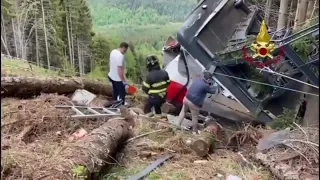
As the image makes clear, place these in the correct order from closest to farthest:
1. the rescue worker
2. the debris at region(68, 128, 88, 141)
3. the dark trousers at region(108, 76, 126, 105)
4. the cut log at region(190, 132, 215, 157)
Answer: the debris at region(68, 128, 88, 141) < the cut log at region(190, 132, 215, 157) < the rescue worker < the dark trousers at region(108, 76, 126, 105)

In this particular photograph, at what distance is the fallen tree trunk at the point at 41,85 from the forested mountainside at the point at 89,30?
1.77 meters

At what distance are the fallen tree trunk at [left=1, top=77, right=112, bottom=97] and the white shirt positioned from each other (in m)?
0.85

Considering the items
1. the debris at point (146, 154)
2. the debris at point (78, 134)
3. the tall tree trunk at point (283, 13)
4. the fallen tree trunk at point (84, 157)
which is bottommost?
the debris at point (146, 154)

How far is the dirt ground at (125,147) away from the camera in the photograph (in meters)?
4.01

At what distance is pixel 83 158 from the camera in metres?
3.55

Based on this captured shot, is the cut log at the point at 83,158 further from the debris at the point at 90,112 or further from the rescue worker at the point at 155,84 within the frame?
the rescue worker at the point at 155,84

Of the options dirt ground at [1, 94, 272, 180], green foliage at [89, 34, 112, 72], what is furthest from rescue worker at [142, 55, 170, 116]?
green foliage at [89, 34, 112, 72]

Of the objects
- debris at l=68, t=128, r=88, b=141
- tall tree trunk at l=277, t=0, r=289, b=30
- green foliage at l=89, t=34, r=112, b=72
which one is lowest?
green foliage at l=89, t=34, r=112, b=72

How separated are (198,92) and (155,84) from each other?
894 millimetres

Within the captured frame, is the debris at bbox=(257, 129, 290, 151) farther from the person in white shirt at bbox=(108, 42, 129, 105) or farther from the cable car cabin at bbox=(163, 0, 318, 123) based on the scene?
the person in white shirt at bbox=(108, 42, 129, 105)

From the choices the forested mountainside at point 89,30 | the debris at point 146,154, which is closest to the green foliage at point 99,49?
the forested mountainside at point 89,30

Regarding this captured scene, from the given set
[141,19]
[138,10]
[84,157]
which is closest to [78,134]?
[84,157]

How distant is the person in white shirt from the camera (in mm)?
6164

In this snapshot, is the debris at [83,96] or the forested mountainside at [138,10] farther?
the forested mountainside at [138,10]
